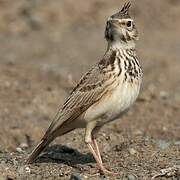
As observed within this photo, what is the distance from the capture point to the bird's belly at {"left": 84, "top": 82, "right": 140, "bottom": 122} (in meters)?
8.03

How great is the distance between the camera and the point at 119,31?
27.6 ft

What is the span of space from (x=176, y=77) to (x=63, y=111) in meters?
6.96

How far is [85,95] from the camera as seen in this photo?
838cm

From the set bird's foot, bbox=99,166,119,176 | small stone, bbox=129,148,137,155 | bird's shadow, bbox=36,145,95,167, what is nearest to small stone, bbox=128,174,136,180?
bird's foot, bbox=99,166,119,176

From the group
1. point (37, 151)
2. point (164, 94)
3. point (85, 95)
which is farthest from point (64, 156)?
point (164, 94)

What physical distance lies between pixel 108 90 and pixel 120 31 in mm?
790

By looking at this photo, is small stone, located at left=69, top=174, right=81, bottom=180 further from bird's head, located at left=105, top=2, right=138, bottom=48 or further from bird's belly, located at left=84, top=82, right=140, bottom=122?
bird's head, located at left=105, top=2, right=138, bottom=48

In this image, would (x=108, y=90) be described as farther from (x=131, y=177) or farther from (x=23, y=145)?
(x=23, y=145)

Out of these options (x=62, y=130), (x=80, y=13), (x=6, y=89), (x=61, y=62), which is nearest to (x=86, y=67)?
(x=61, y=62)

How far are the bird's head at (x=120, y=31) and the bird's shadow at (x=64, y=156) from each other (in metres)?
1.59

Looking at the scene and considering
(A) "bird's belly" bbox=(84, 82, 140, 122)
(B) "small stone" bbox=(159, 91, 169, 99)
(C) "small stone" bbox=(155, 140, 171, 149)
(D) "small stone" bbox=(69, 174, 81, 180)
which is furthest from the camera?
(B) "small stone" bbox=(159, 91, 169, 99)

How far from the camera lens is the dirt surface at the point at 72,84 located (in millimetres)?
8812

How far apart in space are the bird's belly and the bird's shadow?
0.83m

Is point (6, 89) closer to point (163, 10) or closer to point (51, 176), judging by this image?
point (51, 176)
